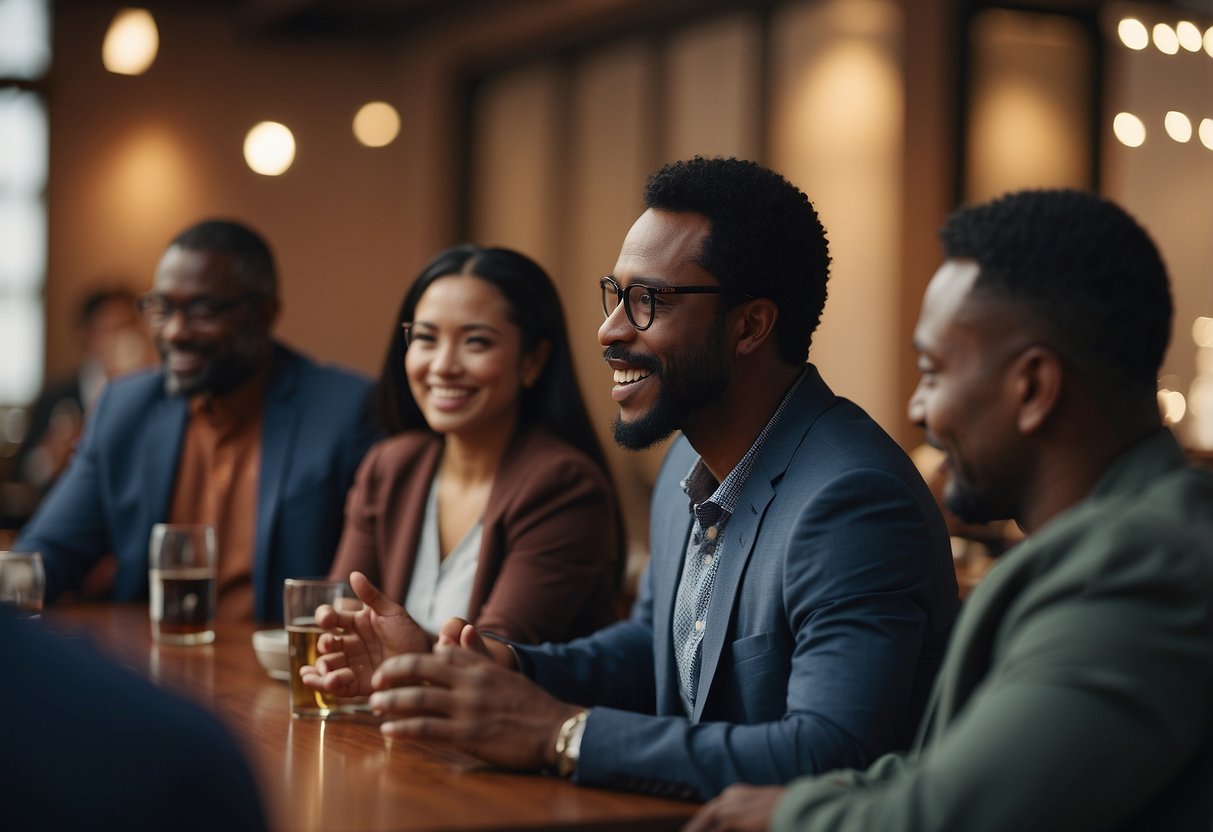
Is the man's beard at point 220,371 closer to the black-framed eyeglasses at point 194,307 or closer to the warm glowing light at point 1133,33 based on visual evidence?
the black-framed eyeglasses at point 194,307

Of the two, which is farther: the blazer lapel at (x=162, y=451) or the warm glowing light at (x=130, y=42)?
the warm glowing light at (x=130, y=42)

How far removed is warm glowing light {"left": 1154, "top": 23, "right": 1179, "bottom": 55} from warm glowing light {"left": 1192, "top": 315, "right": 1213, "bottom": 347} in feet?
4.45

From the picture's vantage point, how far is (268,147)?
6.57 meters

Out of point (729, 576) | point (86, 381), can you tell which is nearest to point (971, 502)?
point (729, 576)

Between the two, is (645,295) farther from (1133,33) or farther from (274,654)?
(1133,33)

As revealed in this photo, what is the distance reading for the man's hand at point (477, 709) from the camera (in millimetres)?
1563

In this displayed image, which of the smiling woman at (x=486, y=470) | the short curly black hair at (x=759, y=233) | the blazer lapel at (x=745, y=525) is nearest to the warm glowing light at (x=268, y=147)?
A: the smiling woman at (x=486, y=470)

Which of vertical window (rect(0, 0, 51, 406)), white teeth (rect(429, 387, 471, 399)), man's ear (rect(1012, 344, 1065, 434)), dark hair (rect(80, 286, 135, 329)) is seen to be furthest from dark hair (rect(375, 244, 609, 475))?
vertical window (rect(0, 0, 51, 406))

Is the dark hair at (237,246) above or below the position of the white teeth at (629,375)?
above

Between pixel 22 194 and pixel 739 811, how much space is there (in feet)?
31.2

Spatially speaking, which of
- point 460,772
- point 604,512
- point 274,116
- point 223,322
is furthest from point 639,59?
point 460,772

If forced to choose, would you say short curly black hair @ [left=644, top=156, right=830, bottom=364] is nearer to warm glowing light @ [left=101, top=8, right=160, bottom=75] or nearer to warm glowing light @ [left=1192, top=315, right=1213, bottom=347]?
warm glowing light @ [left=101, top=8, right=160, bottom=75]

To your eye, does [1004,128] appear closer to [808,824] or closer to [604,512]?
[604,512]

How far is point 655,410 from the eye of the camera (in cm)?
197
